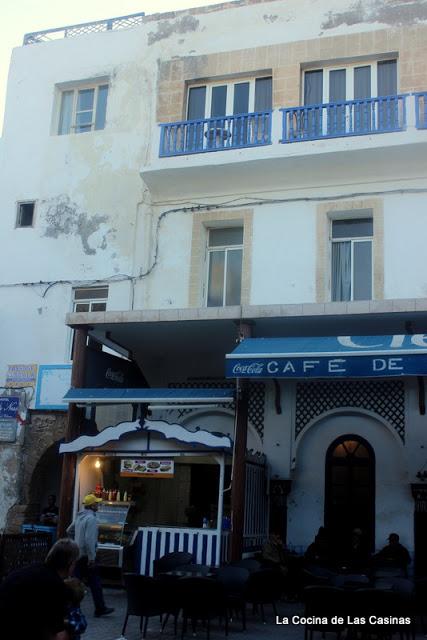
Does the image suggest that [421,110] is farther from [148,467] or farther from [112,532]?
[112,532]

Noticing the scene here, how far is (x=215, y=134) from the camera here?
1619 cm

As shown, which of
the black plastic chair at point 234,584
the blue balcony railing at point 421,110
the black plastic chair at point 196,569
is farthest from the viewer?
the blue balcony railing at point 421,110

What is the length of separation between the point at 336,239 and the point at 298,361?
5.36m

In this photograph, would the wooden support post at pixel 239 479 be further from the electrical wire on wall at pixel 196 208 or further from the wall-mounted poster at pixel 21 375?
the wall-mounted poster at pixel 21 375

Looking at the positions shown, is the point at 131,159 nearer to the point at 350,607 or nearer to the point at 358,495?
the point at 358,495

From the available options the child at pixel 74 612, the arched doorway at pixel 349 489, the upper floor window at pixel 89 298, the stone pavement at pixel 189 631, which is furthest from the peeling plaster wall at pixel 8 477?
the child at pixel 74 612

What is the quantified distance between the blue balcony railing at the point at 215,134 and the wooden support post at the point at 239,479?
6224mm

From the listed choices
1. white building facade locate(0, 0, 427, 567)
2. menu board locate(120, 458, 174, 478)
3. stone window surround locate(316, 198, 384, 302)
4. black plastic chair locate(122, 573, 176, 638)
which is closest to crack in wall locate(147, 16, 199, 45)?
white building facade locate(0, 0, 427, 567)

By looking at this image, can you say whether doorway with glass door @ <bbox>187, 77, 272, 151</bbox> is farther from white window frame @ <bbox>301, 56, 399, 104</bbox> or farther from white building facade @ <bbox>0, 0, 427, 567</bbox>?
white window frame @ <bbox>301, 56, 399, 104</bbox>

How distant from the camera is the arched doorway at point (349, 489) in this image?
13.9 meters

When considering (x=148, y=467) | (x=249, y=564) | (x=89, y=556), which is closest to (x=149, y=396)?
(x=148, y=467)

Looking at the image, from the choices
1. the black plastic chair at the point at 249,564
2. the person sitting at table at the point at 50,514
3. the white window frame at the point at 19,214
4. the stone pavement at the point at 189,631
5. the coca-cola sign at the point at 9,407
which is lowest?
the stone pavement at the point at 189,631

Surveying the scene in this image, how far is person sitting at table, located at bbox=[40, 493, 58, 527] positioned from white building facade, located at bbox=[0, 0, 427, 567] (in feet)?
1.93

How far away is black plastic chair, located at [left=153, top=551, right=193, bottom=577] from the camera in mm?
10609
